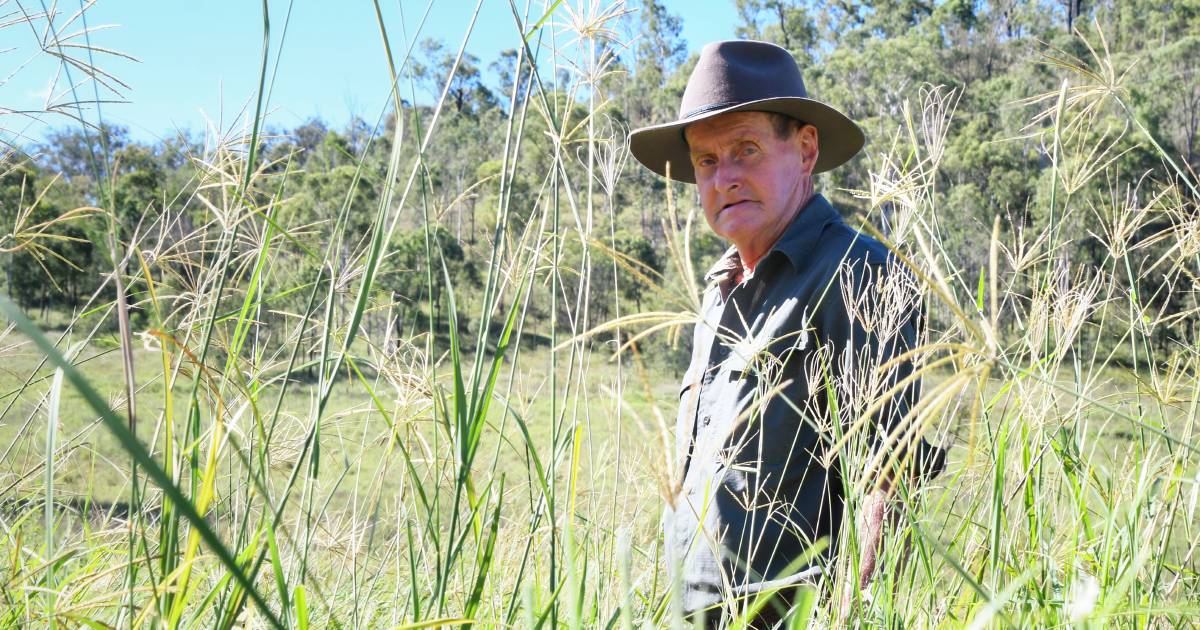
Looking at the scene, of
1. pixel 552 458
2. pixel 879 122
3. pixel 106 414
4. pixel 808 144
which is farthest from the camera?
pixel 879 122

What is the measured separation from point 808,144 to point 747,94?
242 millimetres

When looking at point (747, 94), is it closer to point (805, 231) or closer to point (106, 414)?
point (805, 231)

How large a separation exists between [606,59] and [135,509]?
0.76 meters

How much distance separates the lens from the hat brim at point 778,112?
69.8 inches

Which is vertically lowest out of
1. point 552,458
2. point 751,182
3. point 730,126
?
point 552,458

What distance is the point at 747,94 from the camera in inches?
70.1

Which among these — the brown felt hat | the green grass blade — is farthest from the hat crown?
the green grass blade

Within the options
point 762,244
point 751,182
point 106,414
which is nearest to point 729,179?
point 751,182

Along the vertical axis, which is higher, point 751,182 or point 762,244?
point 751,182

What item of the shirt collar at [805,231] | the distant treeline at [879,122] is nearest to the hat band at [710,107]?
the shirt collar at [805,231]

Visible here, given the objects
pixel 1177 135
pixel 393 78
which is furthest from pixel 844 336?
pixel 1177 135

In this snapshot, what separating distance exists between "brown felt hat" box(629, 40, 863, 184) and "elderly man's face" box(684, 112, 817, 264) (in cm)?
5

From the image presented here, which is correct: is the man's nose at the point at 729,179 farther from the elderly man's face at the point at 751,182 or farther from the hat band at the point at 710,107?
the hat band at the point at 710,107

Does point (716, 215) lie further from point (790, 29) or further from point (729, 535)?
point (790, 29)
